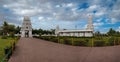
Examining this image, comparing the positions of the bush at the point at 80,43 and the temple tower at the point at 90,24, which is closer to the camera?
the bush at the point at 80,43

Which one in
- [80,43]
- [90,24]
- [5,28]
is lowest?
[80,43]

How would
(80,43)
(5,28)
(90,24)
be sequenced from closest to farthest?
(80,43) < (90,24) < (5,28)

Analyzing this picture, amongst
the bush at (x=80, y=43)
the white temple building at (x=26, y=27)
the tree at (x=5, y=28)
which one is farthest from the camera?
the tree at (x=5, y=28)

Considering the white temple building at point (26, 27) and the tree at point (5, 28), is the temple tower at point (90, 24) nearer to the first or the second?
the white temple building at point (26, 27)

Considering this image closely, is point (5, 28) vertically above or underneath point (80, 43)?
above

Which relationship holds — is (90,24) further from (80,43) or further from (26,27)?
(80,43)

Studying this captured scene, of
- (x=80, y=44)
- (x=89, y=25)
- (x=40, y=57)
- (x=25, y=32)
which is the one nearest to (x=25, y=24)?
(x=25, y=32)

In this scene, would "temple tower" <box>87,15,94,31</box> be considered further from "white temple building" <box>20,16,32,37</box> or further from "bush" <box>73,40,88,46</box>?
"bush" <box>73,40,88,46</box>

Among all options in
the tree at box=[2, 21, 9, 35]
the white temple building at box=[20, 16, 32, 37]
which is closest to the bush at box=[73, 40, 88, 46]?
the white temple building at box=[20, 16, 32, 37]

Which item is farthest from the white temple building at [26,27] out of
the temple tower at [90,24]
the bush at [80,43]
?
the bush at [80,43]

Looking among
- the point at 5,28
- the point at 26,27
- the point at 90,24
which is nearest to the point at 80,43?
the point at 90,24

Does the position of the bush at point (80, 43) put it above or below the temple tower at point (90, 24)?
below

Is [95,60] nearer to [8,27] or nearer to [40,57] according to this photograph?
[40,57]

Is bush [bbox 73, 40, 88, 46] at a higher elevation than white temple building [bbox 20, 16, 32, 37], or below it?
below
